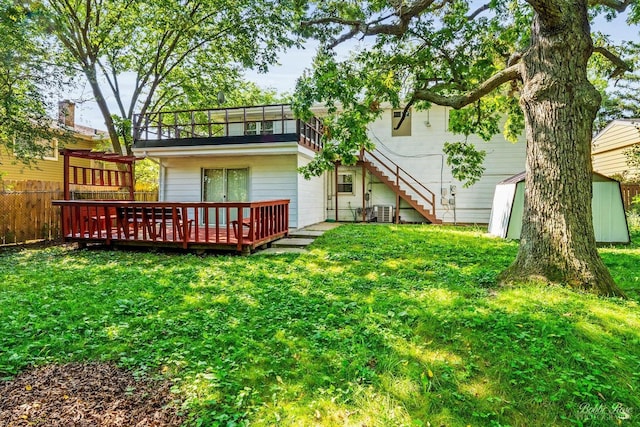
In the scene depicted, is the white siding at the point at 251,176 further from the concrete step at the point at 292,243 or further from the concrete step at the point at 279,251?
the concrete step at the point at 279,251

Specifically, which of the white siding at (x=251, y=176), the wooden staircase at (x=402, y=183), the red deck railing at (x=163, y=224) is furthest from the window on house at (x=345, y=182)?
the red deck railing at (x=163, y=224)

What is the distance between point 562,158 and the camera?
4328 mm

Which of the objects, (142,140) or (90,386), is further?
(142,140)

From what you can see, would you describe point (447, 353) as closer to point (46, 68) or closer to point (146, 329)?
point (146, 329)

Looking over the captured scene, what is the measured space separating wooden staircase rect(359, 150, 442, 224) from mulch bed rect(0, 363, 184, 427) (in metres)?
12.3

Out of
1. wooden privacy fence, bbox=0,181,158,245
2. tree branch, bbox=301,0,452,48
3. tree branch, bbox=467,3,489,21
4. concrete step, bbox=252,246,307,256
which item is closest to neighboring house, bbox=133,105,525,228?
wooden privacy fence, bbox=0,181,158,245

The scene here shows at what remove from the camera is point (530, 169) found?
4.61 metres

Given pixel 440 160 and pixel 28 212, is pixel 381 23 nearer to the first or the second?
pixel 440 160

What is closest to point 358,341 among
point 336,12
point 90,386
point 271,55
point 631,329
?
point 90,386

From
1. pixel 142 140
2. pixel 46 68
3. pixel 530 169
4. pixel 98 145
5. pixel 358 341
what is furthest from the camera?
pixel 98 145

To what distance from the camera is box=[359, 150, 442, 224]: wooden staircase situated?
1395 cm

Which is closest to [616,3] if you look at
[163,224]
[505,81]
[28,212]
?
[505,81]

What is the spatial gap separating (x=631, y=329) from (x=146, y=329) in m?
4.66

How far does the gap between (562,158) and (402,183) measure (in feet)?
35.5
